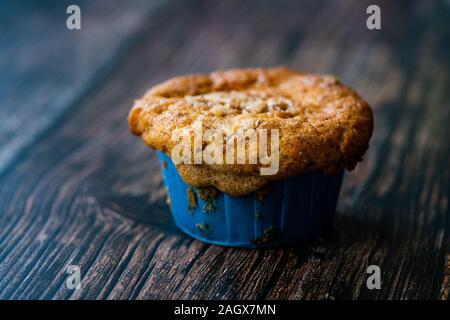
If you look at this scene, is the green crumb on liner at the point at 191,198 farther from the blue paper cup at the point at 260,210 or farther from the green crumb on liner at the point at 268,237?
the green crumb on liner at the point at 268,237

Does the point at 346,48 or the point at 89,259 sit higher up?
the point at 346,48

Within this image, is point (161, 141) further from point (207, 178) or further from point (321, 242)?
point (321, 242)

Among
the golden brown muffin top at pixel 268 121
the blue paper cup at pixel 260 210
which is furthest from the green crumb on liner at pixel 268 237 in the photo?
the golden brown muffin top at pixel 268 121

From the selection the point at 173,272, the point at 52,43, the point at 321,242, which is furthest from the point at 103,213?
the point at 52,43

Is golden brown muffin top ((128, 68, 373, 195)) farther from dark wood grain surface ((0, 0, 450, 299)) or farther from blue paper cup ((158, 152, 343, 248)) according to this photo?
dark wood grain surface ((0, 0, 450, 299))

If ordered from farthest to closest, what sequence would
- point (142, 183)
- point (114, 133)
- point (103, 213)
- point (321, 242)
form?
point (114, 133)
point (142, 183)
point (103, 213)
point (321, 242)
